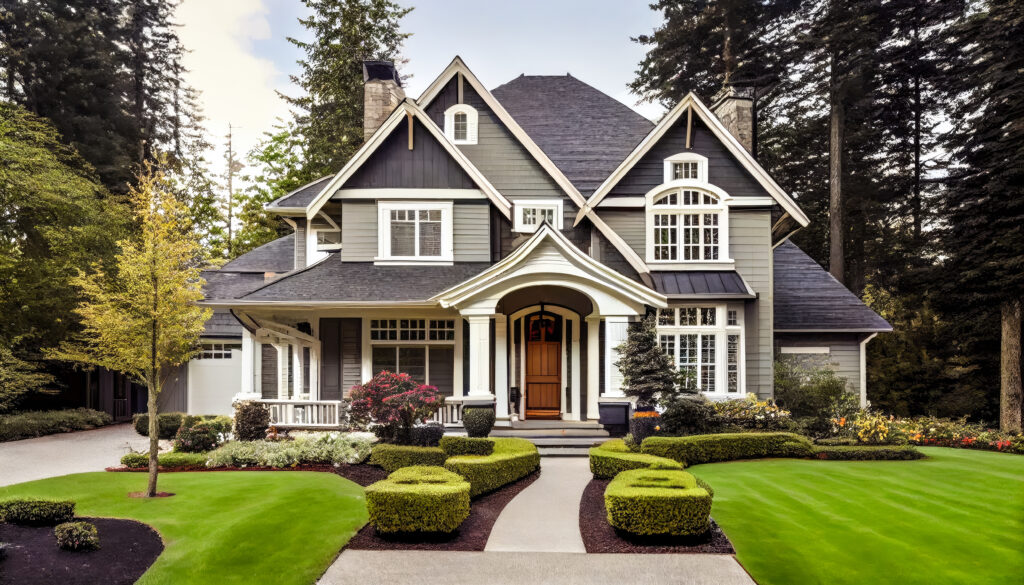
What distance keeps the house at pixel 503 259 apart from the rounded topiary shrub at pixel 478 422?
65.0 inches

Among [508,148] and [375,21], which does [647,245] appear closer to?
[508,148]

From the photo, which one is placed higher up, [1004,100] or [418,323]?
[1004,100]

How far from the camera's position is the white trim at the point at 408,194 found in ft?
57.3

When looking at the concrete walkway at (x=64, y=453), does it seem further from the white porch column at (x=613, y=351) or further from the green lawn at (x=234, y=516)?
the white porch column at (x=613, y=351)

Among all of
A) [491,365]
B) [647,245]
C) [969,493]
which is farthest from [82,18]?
[969,493]

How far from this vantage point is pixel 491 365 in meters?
17.4

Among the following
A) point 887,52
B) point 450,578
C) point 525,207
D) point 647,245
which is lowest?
point 450,578

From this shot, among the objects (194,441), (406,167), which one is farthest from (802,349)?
(194,441)

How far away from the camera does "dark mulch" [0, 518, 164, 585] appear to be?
705 cm

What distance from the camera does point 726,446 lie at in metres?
13.3

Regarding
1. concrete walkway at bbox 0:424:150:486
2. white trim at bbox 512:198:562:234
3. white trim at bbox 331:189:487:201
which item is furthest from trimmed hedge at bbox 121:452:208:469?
white trim at bbox 512:198:562:234

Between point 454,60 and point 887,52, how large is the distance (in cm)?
2134

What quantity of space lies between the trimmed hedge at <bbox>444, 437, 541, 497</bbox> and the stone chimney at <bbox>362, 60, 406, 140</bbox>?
11.1 m

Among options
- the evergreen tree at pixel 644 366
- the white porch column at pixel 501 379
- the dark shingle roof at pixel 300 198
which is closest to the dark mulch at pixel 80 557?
A: the white porch column at pixel 501 379
